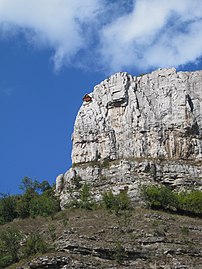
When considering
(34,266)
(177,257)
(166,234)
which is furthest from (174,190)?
(34,266)

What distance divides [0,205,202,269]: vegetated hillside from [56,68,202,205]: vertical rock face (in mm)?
8763

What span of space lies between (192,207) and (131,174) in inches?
330

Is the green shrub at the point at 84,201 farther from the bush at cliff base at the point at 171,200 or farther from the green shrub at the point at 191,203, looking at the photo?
the green shrub at the point at 191,203

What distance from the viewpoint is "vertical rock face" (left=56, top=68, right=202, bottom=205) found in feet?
270

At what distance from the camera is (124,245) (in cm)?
6141

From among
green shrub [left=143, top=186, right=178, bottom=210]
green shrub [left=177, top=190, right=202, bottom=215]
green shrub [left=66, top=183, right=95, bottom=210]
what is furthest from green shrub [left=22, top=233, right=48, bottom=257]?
green shrub [left=177, top=190, right=202, bottom=215]

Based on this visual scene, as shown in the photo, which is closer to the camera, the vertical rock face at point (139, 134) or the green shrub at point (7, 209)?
the vertical rock face at point (139, 134)

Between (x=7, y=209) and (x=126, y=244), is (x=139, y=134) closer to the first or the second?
(x=7, y=209)

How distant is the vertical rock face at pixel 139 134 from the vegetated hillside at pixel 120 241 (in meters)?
Result: 8.76

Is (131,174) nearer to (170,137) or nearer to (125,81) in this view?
(170,137)

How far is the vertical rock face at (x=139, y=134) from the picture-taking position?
82.4m

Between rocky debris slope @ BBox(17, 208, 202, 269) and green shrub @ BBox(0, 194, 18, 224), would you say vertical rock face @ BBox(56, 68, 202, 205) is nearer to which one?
green shrub @ BBox(0, 194, 18, 224)

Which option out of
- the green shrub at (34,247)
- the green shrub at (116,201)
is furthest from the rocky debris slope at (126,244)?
the green shrub at (116,201)

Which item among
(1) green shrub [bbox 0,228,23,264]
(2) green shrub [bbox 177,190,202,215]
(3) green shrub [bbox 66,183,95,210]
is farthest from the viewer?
(3) green shrub [bbox 66,183,95,210]
